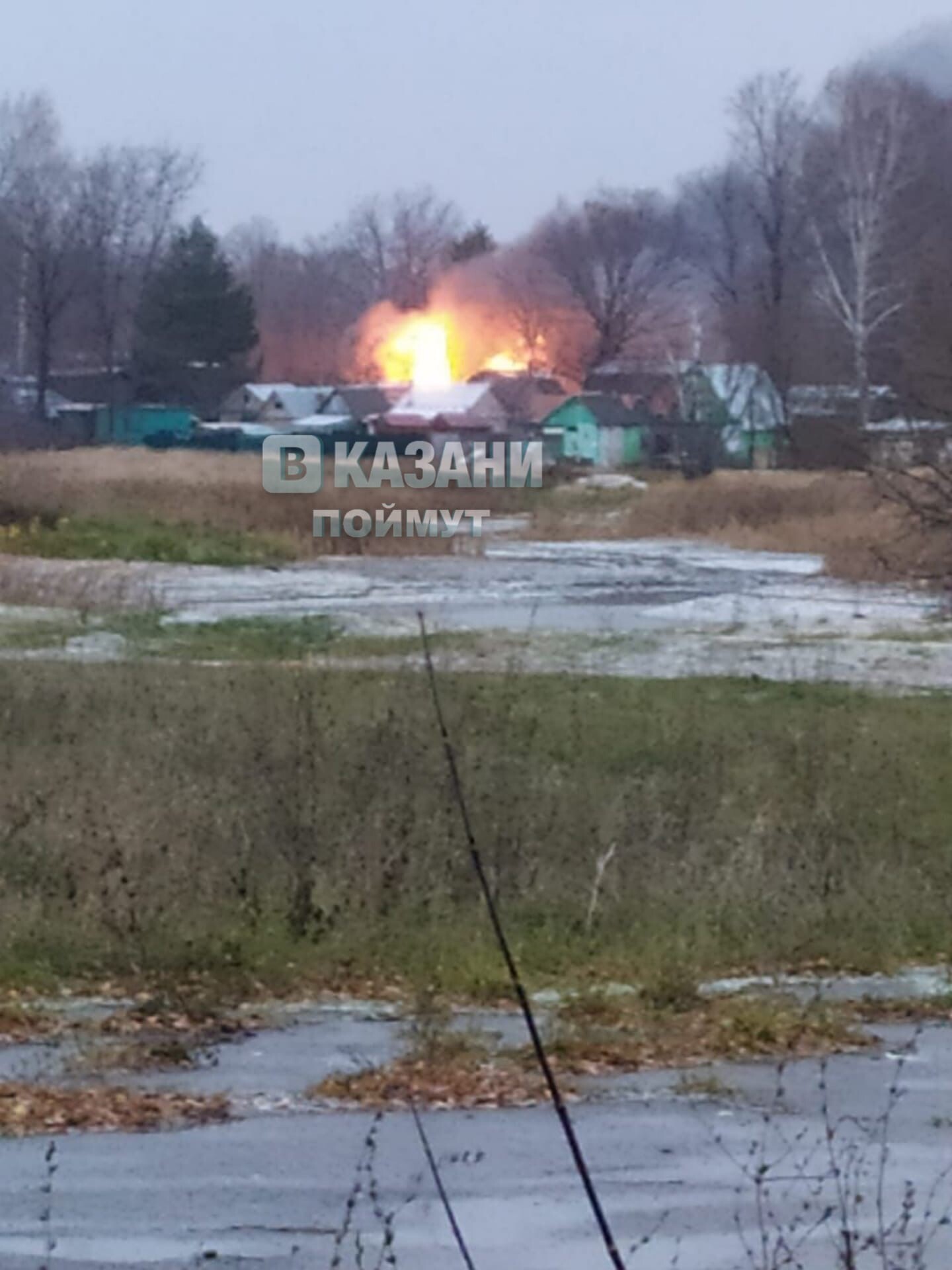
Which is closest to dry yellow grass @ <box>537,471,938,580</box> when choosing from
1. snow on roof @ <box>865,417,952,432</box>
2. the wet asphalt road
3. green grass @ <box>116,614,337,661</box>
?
snow on roof @ <box>865,417,952,432</box>

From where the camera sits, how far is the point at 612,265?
312 feet

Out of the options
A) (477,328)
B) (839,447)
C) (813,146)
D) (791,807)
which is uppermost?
(813,146)

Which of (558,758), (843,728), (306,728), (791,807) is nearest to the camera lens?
(306,728)

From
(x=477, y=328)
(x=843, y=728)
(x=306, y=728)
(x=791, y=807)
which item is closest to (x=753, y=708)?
(x=843, y=728)

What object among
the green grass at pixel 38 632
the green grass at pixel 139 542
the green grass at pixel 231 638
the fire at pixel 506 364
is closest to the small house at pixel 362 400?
the fire at pixel 506 364

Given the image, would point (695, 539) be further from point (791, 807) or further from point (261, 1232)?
point (261, 1232)

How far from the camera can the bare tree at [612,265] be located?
309 feet

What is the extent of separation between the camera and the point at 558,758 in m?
15.9

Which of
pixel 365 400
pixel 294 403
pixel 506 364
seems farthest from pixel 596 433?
pixel 294 403

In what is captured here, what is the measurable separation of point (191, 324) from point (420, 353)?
9670 millimetres

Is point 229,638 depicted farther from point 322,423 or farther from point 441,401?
point 322,423

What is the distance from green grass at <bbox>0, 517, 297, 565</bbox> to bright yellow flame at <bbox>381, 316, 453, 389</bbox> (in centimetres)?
4240

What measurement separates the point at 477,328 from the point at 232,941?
7967 centimetres

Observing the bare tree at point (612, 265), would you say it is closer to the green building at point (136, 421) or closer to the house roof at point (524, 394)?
the house roof at point (524, 394)
